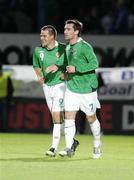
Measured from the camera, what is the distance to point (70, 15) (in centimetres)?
2195

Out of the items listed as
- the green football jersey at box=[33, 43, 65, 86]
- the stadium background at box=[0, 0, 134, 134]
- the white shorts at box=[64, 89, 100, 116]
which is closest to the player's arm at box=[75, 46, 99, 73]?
the white shorts at box=[64, 89, 100, 116]

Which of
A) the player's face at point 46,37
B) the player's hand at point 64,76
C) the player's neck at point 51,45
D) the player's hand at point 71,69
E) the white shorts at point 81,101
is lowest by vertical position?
the white shorts at point 81,101

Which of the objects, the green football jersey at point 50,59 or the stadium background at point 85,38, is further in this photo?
the stadium background at point 85,38

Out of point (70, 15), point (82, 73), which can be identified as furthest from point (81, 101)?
point (70, 15)

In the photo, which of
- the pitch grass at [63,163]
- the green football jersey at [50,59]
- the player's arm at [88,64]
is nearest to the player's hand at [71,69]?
the player's arm at [88,64]

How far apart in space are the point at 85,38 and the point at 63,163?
361 inches

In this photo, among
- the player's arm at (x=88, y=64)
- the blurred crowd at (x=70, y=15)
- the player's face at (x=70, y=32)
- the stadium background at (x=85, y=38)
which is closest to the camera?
the player's arm at (x=88, y=64)

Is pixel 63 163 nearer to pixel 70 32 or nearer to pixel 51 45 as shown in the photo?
pixel 70 32

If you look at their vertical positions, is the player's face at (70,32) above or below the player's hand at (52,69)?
above

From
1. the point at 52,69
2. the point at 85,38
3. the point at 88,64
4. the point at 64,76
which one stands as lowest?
the point at 85,38

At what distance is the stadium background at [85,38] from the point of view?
20453mm

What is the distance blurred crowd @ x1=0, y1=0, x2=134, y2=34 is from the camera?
70.3ft

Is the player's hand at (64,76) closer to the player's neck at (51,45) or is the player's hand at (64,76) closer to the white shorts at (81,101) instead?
the white shorts at (81,101)

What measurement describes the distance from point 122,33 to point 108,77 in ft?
4.55
